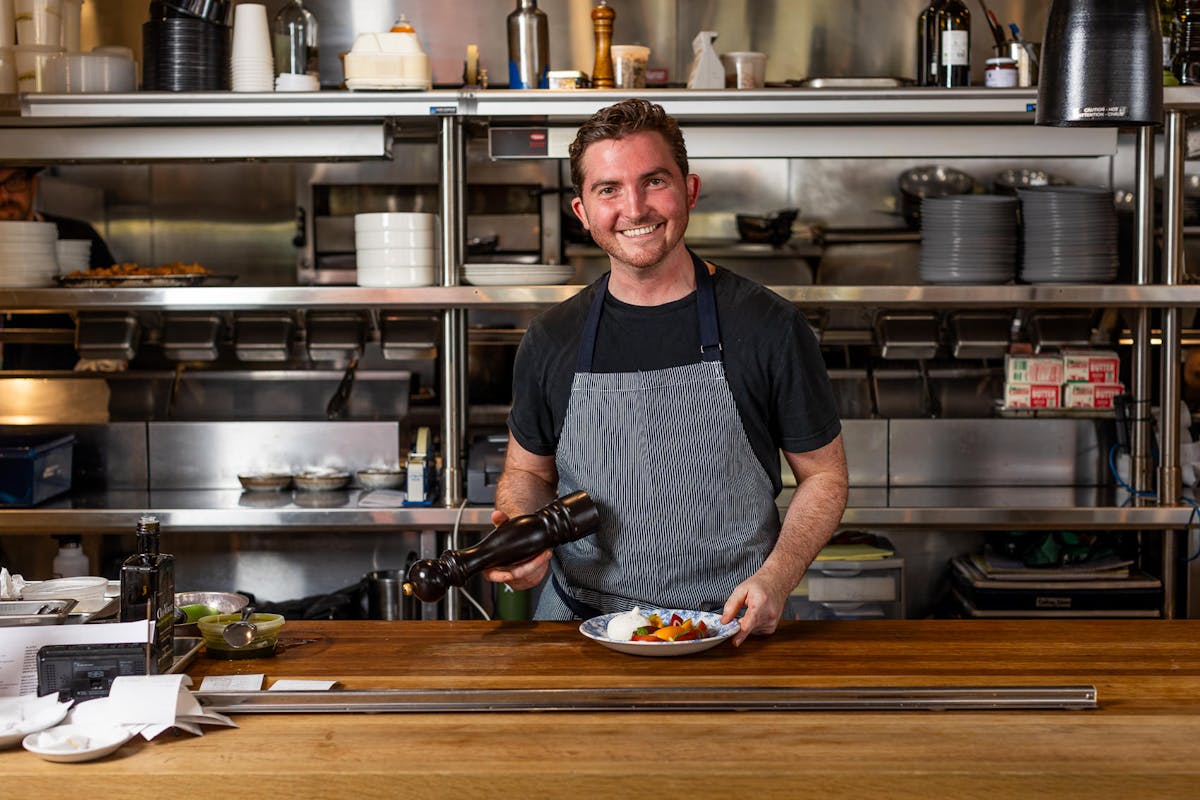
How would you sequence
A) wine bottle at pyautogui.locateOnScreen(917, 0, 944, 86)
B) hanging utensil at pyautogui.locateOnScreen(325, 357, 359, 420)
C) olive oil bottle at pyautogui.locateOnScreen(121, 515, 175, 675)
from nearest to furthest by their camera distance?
olive oil bottle at pyautogui.locateOnScreen(121, 515, 175, 675) → wine bottle at pyautogui.locateOnScreen(917, 0, 944, 86) → hanging utensil at pyautogui.locateOnScreen(325, 357, 359, 420)

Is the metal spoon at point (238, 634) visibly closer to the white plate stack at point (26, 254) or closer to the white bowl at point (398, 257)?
the white bowl at point (398, 257)

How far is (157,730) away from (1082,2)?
1.81m

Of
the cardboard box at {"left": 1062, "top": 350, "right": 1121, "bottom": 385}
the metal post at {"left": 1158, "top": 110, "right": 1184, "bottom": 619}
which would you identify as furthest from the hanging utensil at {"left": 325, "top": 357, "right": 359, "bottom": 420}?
the metal post at {"left": 1158, "top": 110, "right": 1184, "bottom": 619}

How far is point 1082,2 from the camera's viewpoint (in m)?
2.18

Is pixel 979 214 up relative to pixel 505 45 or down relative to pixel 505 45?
down

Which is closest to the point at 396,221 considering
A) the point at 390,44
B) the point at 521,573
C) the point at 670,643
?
the point at 390,44

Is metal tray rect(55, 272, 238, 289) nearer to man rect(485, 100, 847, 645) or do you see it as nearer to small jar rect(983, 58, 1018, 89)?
man rect(485, 100, 847, 645)

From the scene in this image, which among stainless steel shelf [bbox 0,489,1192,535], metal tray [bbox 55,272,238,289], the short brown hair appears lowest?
stainless steel shelf [bbox 0,489,1192,535]

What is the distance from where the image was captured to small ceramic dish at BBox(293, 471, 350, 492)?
172 inches

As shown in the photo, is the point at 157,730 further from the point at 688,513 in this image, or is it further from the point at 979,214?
the point at 979,214

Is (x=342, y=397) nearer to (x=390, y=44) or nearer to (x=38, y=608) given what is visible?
(x=390, y=44)

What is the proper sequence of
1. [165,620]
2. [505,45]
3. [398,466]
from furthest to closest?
[505,45]
[398,466]
[165,620]

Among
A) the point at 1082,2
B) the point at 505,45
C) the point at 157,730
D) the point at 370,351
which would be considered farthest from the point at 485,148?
the point at 157,730

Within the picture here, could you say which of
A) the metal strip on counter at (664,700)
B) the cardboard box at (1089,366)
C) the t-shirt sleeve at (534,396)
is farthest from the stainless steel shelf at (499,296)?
the metal strip on counter at (664,700)
